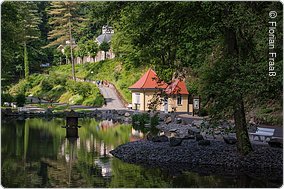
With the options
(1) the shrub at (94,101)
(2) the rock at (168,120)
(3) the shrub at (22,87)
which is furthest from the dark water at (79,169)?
(3) the shrub at (22,87)

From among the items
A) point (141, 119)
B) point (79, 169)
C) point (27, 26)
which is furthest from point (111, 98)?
point (79, 169)

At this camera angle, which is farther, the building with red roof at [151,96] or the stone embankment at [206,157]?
the building with red roof at [151,96]

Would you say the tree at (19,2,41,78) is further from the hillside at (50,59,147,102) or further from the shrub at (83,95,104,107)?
the shrub at (83,95,104,107)

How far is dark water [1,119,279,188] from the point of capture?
37.8 ft

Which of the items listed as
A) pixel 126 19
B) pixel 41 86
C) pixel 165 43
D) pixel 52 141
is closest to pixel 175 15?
pixel 165 43

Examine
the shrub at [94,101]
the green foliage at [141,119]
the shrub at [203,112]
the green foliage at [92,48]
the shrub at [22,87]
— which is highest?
the green foliage at [92,48]

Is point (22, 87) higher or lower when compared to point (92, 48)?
lower

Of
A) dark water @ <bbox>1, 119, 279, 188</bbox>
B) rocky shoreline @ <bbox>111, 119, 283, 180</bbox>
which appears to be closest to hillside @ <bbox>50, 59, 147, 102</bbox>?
dark water @ <bbox>1, 119, 279, 188</bbox>

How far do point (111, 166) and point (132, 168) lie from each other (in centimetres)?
69

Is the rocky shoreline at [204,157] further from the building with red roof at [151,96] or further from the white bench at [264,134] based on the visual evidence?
the building with red roof at [151,96]

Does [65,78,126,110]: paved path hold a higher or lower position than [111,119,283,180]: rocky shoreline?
higher

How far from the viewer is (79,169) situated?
1334 cm

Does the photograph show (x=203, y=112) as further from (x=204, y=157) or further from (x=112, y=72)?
(x=112, y=72)

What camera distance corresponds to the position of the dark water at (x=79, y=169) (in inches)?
453
